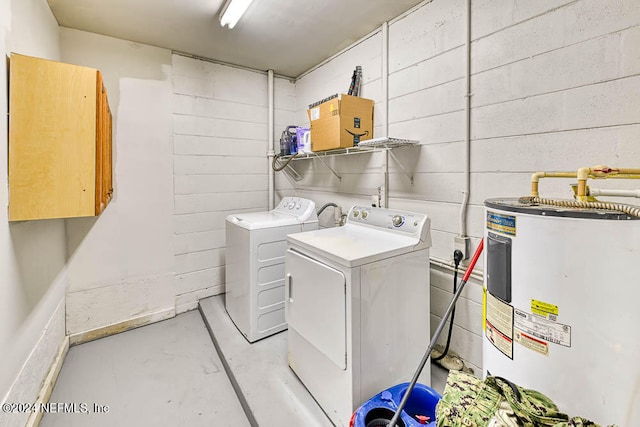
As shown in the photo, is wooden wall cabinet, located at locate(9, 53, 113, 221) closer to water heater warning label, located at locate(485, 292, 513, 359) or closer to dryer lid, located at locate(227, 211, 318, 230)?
dryer lid, located at locate(227, 211, 318, 230)

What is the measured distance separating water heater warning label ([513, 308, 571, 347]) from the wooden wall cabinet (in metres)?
2.04

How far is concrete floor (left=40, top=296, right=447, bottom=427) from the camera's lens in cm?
168

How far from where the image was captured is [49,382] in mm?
1846

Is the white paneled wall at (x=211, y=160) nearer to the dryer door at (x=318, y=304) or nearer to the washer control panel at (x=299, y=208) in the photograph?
the washer control panel at (x=299, y=208)

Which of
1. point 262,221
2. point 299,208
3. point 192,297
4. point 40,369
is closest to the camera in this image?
point 40,369

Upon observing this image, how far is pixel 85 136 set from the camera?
1503 millimetres

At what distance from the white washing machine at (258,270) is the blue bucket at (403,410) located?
1.22 m

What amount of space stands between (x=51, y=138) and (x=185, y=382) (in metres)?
1.74

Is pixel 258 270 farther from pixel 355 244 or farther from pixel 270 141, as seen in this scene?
pixel 270 141

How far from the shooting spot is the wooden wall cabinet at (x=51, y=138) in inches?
53.5

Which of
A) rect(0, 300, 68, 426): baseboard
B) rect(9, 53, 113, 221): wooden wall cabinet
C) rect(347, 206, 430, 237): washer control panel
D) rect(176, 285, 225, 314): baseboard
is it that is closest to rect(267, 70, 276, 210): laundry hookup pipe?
rect(176, 285, 225, 314): baseboard

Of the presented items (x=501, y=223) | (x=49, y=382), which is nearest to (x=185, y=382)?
(x=49, y=382)

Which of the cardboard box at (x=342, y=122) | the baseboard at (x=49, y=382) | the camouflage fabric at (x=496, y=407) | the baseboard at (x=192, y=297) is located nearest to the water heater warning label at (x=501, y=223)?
the camouflage fabric at (x=496, y=407)

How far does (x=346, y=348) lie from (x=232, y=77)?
305 centimetres
